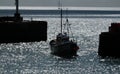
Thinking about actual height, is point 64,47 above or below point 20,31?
above

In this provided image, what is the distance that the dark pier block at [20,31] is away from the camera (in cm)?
11900

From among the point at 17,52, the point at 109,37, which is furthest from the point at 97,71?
the point at 17,52

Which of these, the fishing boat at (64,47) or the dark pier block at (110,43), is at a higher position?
the dark pier block at (110,43)

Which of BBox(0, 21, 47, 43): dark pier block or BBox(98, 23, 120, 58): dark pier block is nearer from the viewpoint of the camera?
BBox(98, 23, 120, 58): dark pier block

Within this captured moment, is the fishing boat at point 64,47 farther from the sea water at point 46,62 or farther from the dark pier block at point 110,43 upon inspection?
the dark pier block at point 110,43

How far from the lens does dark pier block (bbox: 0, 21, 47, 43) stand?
11900 cm

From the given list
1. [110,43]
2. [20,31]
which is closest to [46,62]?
[110,43]

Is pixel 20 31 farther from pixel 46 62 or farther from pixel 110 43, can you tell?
pixel 110 43

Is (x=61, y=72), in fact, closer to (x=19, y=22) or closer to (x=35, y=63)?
(x=35, y=63)

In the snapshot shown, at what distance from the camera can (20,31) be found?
120 metres

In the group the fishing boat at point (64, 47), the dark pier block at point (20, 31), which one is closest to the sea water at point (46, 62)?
the fishing boat at point (64, 47)

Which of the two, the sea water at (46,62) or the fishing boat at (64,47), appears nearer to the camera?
the sea water at (46,62)

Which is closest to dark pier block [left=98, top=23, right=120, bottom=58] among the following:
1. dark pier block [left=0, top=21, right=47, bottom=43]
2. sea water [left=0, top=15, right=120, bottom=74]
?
sea water [left=0, top=15, right=120, bottom=74]

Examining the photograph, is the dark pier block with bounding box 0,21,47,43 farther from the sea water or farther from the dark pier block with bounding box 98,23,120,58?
the dark pier block with bounding box 98,23,120,58
